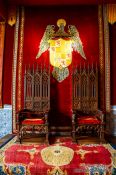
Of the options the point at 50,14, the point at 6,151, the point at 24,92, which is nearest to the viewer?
the point at 6,151

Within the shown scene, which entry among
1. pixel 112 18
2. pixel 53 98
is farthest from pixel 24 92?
pixel 112 18

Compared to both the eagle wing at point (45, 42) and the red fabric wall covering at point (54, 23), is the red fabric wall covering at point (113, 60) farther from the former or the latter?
the eagle wing at point (45, 42)

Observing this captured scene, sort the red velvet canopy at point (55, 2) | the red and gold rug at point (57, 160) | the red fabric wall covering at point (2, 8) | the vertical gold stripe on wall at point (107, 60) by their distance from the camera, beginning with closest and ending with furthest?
1. the red and gold rug at point (57, 160)
2. the red fabric wall covering at point (2, 8)
3. the red velvet canopy at point (55, 2)
4. the vertical gold stripe on wall at point (107, 60)

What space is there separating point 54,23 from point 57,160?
358cm

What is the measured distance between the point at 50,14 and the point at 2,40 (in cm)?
141

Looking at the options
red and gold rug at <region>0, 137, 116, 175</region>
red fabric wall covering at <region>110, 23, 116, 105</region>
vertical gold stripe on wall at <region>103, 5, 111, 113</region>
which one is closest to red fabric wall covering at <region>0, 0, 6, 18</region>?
vertical gold stripe on wall at <region>103, 5, 111, 113</region>

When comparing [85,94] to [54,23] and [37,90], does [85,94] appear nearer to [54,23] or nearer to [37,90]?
[37,90]

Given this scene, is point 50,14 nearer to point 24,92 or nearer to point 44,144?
point 24,92

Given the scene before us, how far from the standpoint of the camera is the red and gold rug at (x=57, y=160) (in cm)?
361

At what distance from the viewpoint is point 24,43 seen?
5.96 metres

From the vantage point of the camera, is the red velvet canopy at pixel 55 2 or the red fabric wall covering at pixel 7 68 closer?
the red velvet canopy at pixel 55 2

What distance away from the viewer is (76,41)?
5.93 m

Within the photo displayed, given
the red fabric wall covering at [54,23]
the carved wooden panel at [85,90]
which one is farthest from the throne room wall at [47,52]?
the carved wooden panel at [85,90]

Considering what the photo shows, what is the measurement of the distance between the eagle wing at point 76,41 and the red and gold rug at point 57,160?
251 cm
